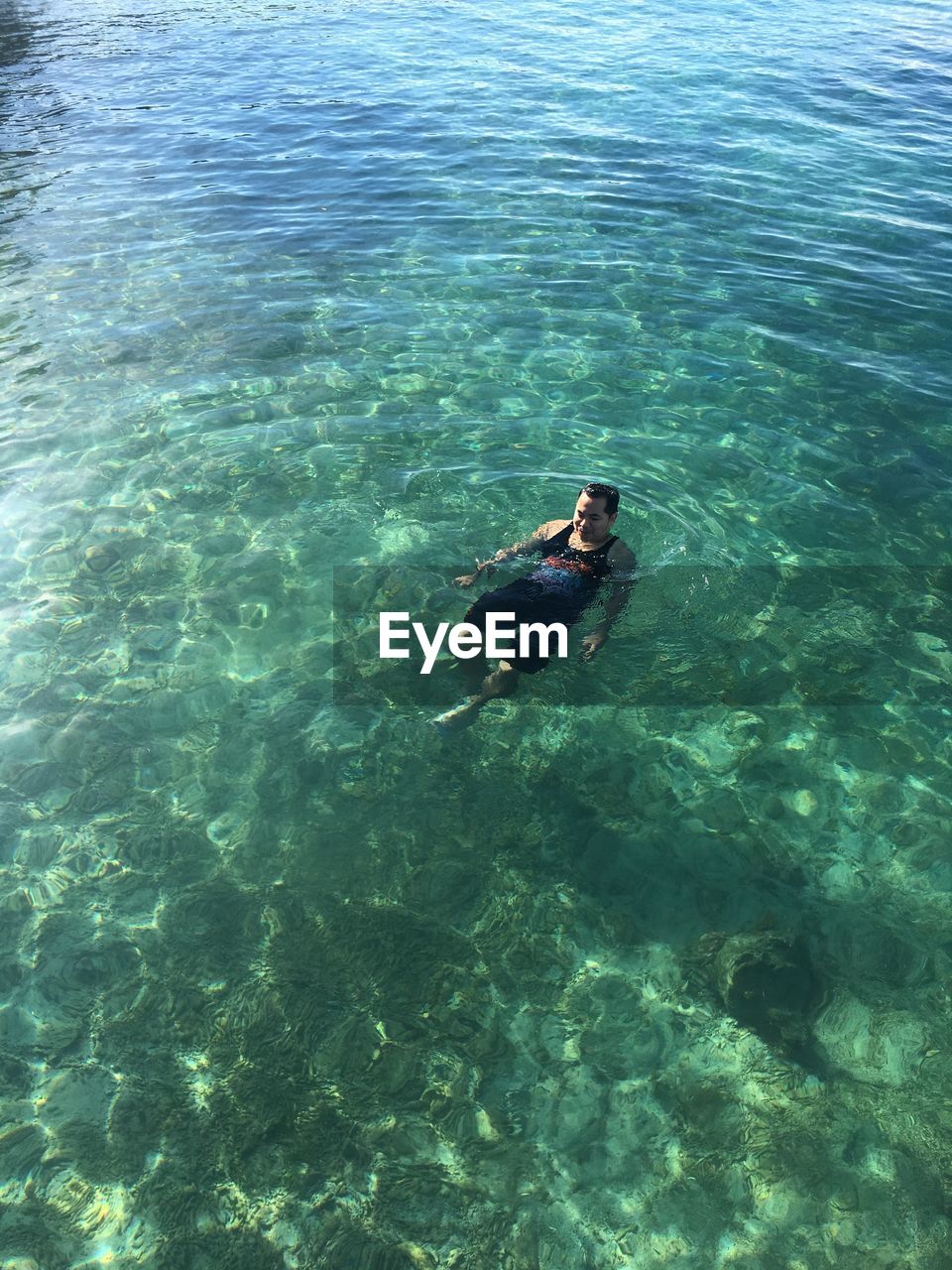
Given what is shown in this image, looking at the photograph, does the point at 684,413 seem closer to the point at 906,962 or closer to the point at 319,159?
the point at 906,962

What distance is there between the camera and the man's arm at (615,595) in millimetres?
8539

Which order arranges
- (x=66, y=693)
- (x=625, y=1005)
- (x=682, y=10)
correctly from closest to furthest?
(x=625, y=1005) < (x=66, y=693) < (x=682, y=10)

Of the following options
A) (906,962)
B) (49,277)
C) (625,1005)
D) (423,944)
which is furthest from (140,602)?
(49,277)

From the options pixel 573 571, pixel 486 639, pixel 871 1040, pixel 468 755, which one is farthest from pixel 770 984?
pixel 573 571

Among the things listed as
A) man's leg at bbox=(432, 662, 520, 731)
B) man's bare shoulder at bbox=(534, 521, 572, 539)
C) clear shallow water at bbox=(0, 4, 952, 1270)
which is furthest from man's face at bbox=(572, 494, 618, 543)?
man's leg at bbox=(432, 662, 520, 731)

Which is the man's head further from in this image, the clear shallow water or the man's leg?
the man's leg

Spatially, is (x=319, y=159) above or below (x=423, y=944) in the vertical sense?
above

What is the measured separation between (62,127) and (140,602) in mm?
21320

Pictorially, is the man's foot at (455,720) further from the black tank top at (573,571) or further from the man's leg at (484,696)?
the black tank top at (573,571)

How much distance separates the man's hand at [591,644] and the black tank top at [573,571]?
0.44m

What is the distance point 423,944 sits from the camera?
6.50 metres

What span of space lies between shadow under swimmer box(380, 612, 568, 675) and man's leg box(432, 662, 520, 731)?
189 mm

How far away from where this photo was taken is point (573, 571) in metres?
8.83

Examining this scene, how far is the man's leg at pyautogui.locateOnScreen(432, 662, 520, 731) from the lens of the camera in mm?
8094
